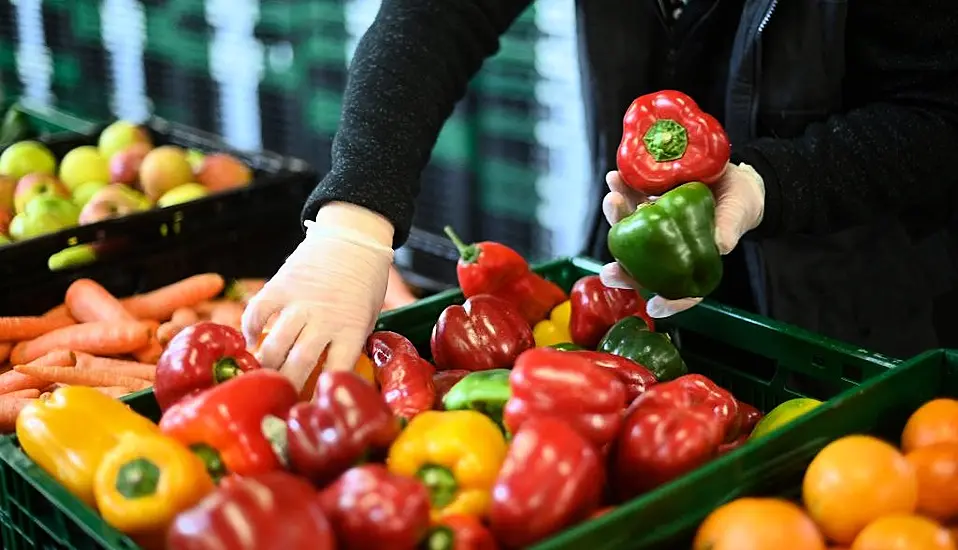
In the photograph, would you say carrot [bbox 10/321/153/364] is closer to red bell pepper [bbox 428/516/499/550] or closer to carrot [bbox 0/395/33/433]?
carrot [bbox 0/395/33/433]

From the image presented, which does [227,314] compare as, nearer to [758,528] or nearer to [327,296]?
[327,296]

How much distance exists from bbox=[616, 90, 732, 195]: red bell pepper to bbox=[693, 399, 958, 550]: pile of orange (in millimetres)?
448

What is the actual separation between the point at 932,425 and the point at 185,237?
1544mm

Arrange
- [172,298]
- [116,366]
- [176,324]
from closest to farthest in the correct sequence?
[116,366], [176,324], [172,298]

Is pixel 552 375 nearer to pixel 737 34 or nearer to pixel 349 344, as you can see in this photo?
pixel 349 344

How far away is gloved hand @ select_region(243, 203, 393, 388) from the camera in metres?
1.34

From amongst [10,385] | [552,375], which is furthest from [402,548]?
[10,385]

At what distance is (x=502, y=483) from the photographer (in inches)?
39.4

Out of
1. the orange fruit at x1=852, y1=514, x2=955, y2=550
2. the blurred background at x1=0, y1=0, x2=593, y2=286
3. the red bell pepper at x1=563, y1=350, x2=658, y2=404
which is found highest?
the orange fruit at x1=852, y1=514, x2=955, y2=550

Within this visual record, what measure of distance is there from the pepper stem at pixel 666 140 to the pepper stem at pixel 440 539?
683 mm

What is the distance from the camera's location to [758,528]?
3.13ft

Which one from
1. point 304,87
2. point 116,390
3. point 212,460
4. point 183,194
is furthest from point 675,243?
point 304,87

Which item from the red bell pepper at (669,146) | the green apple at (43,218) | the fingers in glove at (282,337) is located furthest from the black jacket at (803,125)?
the green apple at (43,218)

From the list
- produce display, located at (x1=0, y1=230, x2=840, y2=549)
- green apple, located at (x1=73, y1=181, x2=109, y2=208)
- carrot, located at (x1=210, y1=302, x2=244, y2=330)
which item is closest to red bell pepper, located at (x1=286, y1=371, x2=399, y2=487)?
produce display, located at (x1=0, y1=230, x2=840, y2=549)
